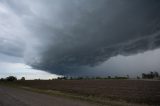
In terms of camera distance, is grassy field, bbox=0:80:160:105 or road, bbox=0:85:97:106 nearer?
road, bbox=0:85:97:106

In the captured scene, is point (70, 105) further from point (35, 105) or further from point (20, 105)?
point (20, 105)

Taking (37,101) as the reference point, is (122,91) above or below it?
above

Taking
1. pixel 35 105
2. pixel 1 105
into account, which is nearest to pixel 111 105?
pixel 35 105

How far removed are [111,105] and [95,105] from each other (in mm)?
2061

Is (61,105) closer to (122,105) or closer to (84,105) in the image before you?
(84,105)

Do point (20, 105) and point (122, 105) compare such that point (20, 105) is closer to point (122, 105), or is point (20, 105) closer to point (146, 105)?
point (122, 105)

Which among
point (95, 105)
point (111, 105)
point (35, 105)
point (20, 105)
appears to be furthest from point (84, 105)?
point (20, 105)

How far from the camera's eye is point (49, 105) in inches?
1007

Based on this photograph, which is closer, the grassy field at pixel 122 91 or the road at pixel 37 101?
the road at pixel 37 101

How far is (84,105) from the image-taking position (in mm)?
25828

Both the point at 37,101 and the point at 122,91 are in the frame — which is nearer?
the point at 37,101

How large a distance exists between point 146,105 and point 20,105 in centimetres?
1559

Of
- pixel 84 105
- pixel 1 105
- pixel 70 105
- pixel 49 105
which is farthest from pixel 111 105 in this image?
pixel 1 105

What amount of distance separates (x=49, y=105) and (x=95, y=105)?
18.5ft
